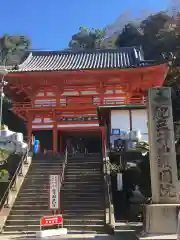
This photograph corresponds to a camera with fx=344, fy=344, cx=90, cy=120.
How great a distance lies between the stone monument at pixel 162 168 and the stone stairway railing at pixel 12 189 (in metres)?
6.11

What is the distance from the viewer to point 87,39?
264ft

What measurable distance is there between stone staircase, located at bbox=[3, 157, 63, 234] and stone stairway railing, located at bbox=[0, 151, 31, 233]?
171 mm

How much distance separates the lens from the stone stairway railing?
42.6 feet

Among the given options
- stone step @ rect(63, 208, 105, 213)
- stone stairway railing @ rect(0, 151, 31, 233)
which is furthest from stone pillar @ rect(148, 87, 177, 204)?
stone stairway railing @ rect(0, 151, 31, 233)

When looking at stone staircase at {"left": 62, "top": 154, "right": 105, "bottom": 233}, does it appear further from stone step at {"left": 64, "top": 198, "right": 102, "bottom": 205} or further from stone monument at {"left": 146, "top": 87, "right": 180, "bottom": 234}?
stone monument at {"left": 146, "top": 87, "right": 180, "bottom": 234}

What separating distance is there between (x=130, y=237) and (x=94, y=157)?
9.28 meters

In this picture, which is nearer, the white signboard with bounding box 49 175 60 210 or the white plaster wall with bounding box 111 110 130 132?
the white signboard with bounding box 49 175 60 210

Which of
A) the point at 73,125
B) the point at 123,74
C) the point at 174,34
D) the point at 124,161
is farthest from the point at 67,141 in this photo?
the point at 174,34

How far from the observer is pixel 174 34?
2340 inches

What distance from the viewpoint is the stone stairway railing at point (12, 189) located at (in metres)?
13.0

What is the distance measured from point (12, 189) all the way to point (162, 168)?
25.8 feet

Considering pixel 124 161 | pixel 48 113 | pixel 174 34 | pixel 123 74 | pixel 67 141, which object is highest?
pixel 174 34

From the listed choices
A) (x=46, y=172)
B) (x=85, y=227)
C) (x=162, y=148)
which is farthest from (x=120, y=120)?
(x=162, y=148)

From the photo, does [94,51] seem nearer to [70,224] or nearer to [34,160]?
[34,160]
